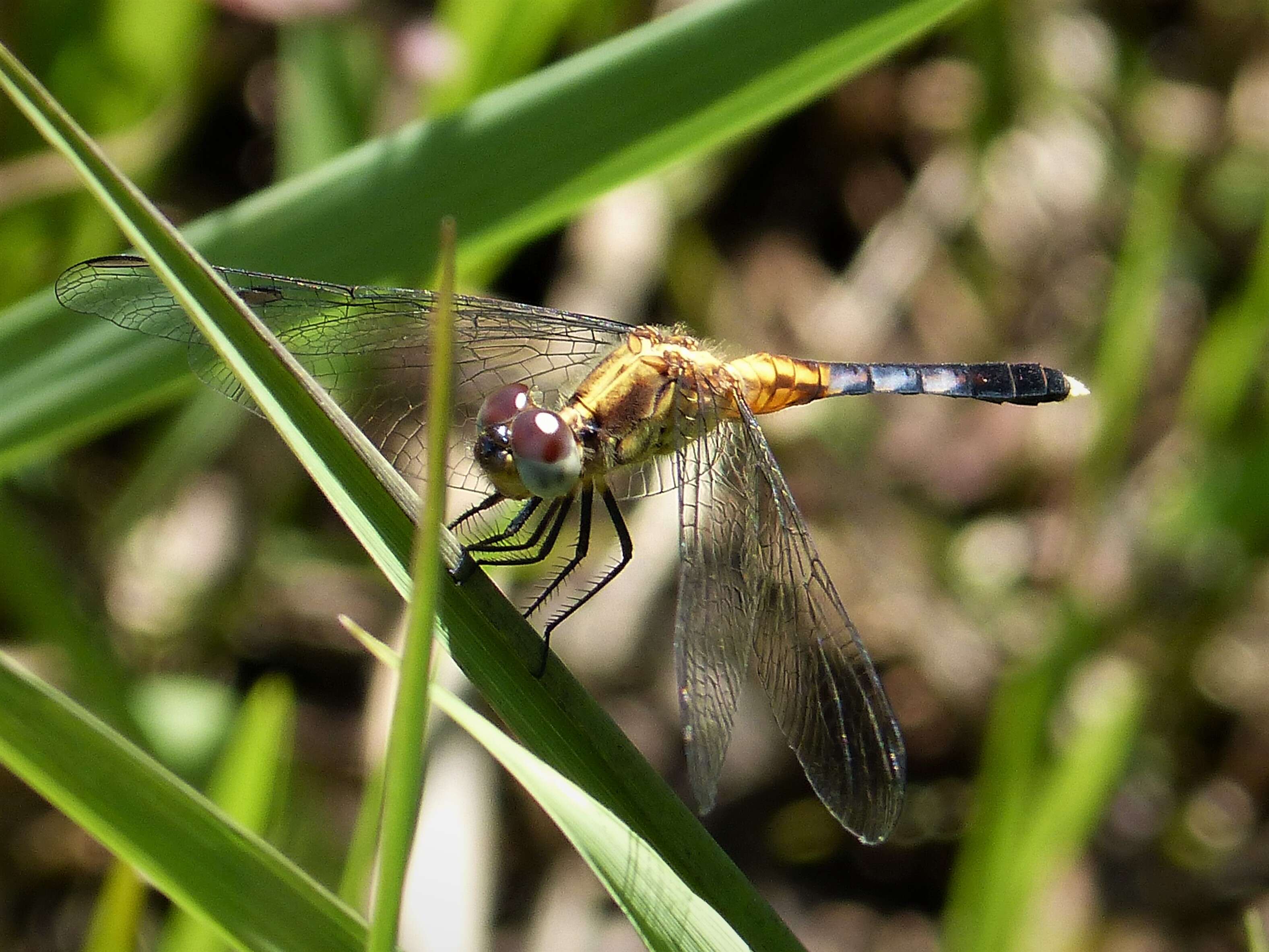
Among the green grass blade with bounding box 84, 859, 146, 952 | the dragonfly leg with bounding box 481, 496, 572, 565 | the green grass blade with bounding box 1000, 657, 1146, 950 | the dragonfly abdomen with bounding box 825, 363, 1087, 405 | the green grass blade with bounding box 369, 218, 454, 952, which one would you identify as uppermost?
the green grass blade with bounding box 369, 218, 454, 952

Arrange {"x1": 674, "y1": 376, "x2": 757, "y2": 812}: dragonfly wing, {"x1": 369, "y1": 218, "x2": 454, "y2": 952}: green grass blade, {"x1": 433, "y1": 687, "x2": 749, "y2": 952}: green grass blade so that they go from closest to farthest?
{"x1": 369, "y1": 218, "x2": 454, "y2": 952}: green grass blade
{"x1": 433, "y1": 687, "x2": 749, "y2": 952}: green grass blade
{"x1": 674, "y1": 376, "x2": 757, "y2": 812}: dragonfly wing

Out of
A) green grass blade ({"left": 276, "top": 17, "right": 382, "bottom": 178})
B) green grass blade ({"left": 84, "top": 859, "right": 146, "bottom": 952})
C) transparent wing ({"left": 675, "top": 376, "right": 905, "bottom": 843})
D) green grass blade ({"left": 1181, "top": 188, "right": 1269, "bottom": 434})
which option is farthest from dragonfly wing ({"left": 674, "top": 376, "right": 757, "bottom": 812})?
green grass blade ({"left": 1181, "top": 188, "right": 1269, "bottom": 434})

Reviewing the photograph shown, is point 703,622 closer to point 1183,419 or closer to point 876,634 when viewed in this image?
point 876,634

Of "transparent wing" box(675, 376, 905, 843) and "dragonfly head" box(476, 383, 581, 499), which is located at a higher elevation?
"dragonfly head" box(476, 383, 581, 499)

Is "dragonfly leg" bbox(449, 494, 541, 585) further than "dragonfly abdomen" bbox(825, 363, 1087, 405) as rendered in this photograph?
No

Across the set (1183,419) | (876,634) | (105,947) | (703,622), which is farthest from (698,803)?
(1183,419)

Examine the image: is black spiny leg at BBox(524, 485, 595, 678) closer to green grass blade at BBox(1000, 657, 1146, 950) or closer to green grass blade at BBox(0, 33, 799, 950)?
green grass blade at BBox(0, 33, 799, 950)

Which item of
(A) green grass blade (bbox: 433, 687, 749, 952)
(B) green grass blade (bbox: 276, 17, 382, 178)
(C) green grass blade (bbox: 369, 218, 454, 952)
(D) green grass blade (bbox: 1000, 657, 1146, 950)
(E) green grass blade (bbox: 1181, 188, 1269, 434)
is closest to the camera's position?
(C) green grass blade (bbox: 369, 218, 454, 952)
